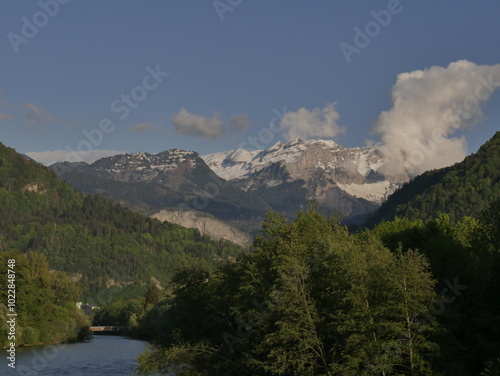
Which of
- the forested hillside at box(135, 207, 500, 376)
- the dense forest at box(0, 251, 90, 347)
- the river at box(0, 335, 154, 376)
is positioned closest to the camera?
the forested hillside at box(135, 207, 500, 376)

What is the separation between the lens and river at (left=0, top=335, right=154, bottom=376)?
113m

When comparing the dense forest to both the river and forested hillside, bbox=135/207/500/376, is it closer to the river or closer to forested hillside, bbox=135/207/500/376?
the river

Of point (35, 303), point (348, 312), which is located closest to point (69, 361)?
point (35, 303)

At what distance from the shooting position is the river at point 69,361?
11300 cm

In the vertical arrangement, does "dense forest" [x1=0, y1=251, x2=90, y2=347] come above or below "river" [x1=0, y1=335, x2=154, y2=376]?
above

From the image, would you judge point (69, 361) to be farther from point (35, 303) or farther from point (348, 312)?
point (348, 312)

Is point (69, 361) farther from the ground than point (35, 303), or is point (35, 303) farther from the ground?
point (35, 303)

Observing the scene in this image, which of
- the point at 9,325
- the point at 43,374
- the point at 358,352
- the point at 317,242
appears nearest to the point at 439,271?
the point at 317,242

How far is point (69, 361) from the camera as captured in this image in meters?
131

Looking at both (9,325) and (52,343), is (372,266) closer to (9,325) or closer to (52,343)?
(9,325)

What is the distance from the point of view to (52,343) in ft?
528

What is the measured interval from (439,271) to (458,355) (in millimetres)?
17258

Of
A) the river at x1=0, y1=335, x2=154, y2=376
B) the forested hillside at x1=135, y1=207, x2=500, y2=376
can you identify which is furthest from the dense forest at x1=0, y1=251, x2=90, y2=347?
the forested hillside at x1=135, y1=207, x2=500, y2=376

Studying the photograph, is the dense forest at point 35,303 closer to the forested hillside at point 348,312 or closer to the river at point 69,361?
the river at point 69,361
